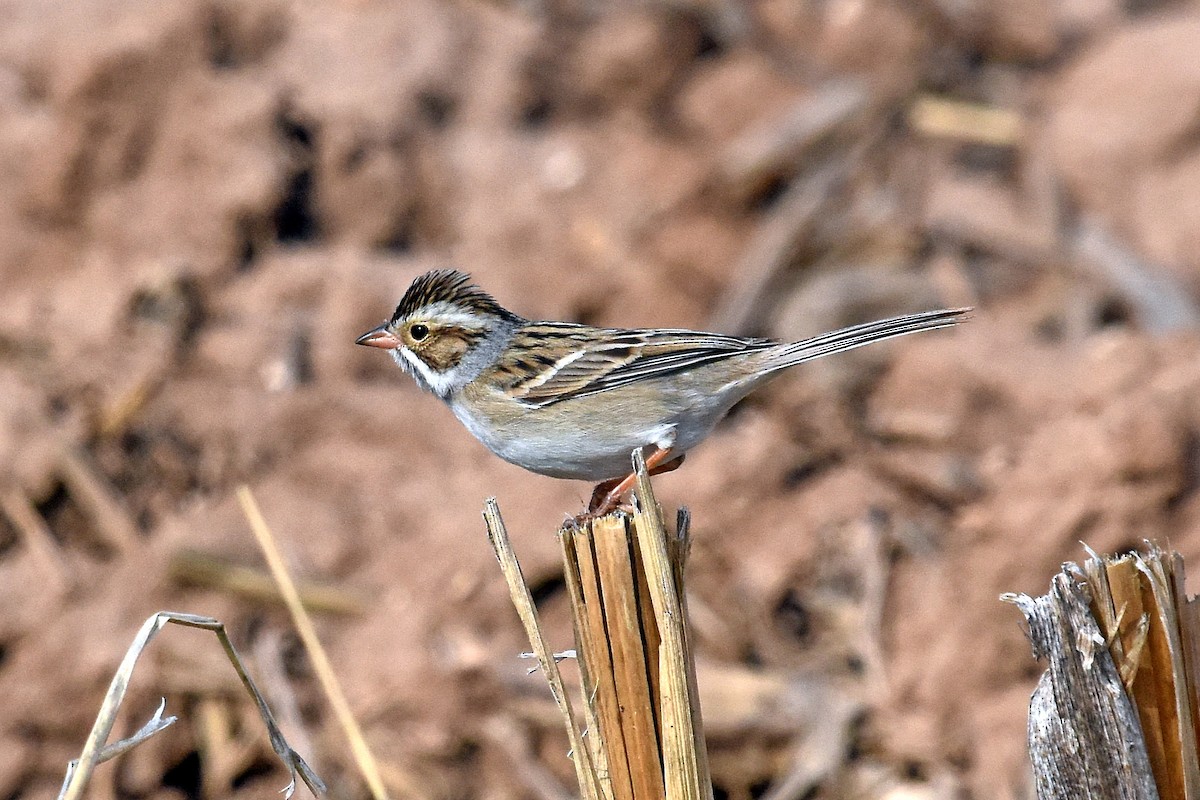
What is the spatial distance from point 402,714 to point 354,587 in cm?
86

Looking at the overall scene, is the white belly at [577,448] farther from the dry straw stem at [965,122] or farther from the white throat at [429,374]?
the dry straw stem at [965,122]

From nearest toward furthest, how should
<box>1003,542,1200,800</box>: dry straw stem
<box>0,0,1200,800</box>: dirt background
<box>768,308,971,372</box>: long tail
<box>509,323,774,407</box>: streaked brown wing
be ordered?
<box>1003,542,1200,800</box>: dry straw stem < <box>768,308,971,372</box>: long tail < <box>509,323,774,407</box>: streaked brown wing < <box>0,0,1200,800</box>: dirt background

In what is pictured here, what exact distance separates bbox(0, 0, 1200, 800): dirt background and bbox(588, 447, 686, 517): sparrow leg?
227 centimetres

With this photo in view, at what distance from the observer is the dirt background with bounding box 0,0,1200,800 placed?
820cm

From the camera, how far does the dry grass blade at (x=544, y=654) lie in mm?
3980

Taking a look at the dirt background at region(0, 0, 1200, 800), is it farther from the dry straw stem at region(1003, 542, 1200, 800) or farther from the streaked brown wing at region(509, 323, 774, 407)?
the dry straw stem at region(1003, 542, 1200, 800)

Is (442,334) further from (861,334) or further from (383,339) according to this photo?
(861,334)

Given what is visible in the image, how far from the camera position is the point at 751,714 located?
8.00 meters

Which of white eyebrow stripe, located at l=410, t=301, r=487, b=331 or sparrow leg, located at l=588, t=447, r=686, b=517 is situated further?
white eyebrow stripe, located at l=410, t=301, r=487, b=331

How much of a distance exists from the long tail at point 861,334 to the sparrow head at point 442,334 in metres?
1.23

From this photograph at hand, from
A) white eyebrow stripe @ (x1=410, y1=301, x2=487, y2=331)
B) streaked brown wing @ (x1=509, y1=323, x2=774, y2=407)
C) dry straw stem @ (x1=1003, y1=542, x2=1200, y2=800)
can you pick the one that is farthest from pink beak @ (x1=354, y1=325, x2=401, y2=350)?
dry straw stem @ (x1=1003, y1=542, x2=1200, y2=800)

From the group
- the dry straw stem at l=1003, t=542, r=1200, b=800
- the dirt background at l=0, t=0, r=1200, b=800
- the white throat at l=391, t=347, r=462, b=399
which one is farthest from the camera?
the dirt background at l=0, t=0, r=1200, b=800

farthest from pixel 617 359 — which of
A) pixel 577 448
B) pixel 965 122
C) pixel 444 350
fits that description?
pixel 965 122

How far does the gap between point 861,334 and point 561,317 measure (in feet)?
16.2
